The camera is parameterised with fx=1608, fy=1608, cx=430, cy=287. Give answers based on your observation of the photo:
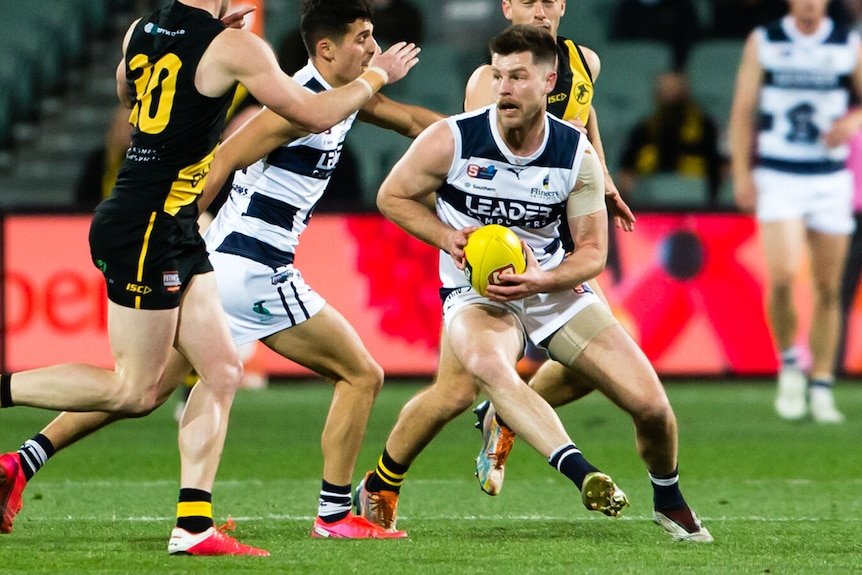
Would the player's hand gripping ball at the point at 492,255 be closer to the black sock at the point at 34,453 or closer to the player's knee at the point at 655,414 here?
the player's knee at the point at 655,414

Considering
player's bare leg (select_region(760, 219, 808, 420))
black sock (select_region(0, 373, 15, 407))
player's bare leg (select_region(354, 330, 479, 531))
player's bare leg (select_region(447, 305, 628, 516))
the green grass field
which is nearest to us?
player's bare leg (select_region(447, 305, 628, 516))

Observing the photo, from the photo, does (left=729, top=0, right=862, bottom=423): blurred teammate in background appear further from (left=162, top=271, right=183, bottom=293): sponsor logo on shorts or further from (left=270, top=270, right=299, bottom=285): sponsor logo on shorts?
(left=162, top=271, right=183, bottom=293): sponsor logo on shorts

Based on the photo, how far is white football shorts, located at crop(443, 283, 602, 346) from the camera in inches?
250

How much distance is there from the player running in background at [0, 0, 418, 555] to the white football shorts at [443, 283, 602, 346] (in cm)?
99

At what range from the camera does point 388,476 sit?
6699 millimetres

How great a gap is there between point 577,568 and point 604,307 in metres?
1.29

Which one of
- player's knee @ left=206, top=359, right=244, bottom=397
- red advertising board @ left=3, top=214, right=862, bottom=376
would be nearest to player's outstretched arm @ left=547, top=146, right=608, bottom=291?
player's knee @ left=206, top=359, right=244, bottom=397

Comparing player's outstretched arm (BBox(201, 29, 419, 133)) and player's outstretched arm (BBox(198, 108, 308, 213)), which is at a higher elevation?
player's outstretched arm (BBox(201, 29, 419, 133))

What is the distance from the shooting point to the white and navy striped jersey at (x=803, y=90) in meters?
11.0

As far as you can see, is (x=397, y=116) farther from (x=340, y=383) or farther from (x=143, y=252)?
(x=143, y=252)

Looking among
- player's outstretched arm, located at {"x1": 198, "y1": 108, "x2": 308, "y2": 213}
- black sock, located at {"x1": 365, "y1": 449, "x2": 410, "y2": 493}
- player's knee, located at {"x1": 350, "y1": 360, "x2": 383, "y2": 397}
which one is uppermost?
player's outstretched arm, located at {"x1": 198, "y1": 108, "x2": 308, "y2": 213}

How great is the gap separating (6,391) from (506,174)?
208cm

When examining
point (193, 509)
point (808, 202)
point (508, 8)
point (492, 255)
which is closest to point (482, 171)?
point (492, 255)

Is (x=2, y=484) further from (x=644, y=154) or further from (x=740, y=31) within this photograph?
(x=740, y=31)
